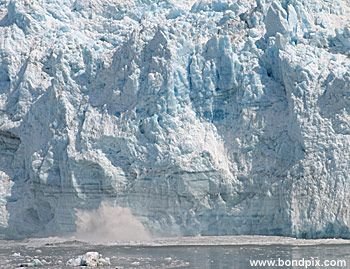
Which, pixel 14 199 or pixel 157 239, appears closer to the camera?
pixel 157 239

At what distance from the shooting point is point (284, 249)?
17812 millimetres

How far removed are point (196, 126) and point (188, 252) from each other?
137 inches

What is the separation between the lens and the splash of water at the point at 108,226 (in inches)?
789

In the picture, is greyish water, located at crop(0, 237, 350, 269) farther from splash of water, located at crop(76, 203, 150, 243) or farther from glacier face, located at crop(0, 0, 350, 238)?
glacier face, located at crop(0, 0, 350, 238)

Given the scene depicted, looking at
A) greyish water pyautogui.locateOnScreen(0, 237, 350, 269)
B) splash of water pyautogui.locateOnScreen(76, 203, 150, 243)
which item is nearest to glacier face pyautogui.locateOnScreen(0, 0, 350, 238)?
splash of water pyautogui.locateOnScreen(76, 203, 150, 243)

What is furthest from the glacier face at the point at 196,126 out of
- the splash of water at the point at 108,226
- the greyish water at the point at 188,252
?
the greyish water at the point at 188,252

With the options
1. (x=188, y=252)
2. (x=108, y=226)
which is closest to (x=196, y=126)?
(x=108, y=226)

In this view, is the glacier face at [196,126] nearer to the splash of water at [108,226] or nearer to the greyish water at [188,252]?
the splash of water at [108,226]

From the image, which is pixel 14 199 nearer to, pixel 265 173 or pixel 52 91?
pixel 52 91

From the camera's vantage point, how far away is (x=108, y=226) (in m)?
20.3

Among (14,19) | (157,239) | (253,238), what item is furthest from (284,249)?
(14,19)

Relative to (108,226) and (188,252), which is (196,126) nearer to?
(108,226)

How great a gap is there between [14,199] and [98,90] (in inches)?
117

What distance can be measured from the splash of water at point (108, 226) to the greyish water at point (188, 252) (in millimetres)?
387
